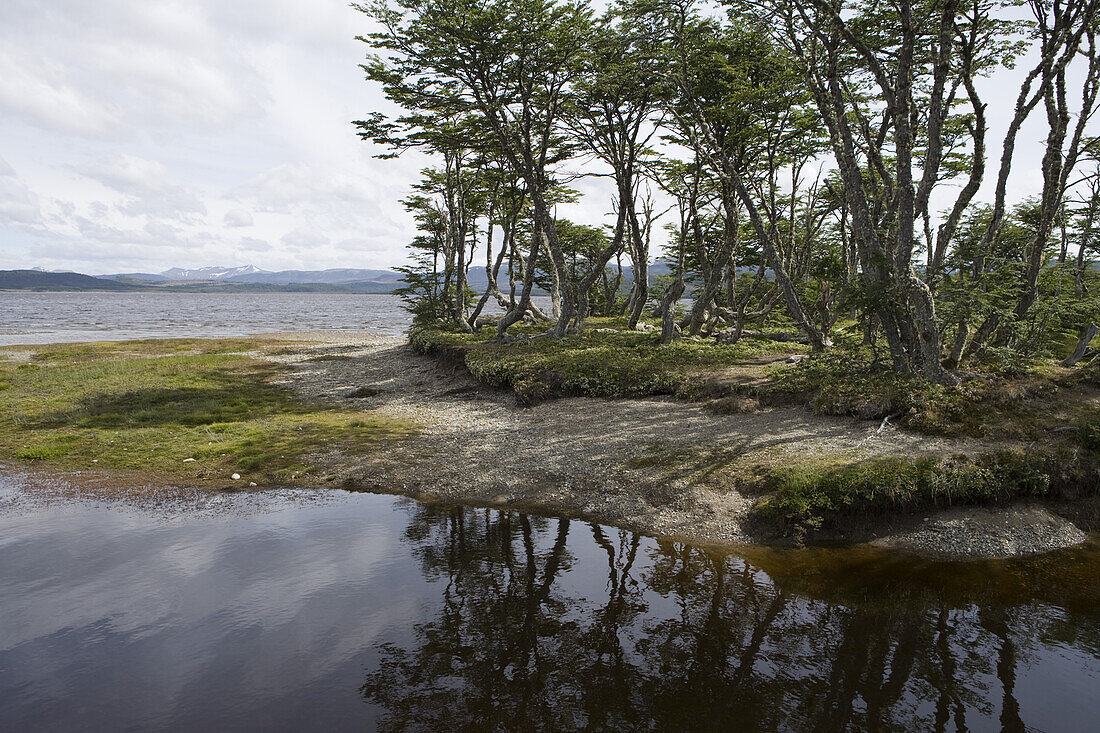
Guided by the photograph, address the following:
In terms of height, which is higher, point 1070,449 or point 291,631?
point 1070,449

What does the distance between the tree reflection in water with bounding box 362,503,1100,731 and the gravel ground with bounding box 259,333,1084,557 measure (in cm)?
66

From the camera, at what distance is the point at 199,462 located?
40.2 ft

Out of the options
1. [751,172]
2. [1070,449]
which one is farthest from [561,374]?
[751,172]

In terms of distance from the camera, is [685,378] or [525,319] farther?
[525,319]

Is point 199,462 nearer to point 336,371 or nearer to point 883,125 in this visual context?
Result: point 336,371

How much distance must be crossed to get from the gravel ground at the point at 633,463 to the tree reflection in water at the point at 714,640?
663 millimetres

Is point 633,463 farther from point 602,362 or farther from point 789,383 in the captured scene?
point 602,362

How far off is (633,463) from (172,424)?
1162 cm

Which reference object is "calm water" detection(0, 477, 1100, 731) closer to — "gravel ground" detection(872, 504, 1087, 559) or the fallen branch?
"gravel ground" detection(872, 504, 1087, 559)

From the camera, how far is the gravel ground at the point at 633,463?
859 centimetres

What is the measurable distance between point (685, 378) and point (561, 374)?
324cm

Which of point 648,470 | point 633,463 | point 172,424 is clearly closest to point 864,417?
point 648,470

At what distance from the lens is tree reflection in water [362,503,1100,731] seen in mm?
5324

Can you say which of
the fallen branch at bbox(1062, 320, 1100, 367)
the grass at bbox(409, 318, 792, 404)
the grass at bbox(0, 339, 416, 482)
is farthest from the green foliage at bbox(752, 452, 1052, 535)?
the grass at bbox(0, 339, 416, 482)
